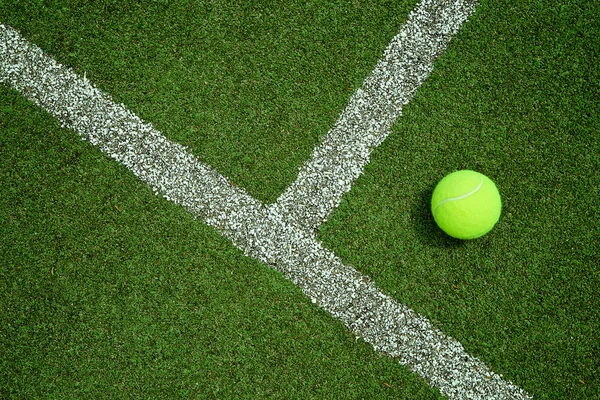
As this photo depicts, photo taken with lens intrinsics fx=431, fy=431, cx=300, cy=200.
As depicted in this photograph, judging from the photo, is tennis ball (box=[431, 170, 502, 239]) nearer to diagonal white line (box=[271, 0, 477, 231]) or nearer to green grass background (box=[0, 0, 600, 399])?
green grass background (box=[0, 0, 600, 399])

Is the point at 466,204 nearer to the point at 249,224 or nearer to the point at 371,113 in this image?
the point at 371,113

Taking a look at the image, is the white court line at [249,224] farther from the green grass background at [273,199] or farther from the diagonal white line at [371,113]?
the diagonal white line at [371,113]

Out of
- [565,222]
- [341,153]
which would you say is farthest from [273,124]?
[565,222]

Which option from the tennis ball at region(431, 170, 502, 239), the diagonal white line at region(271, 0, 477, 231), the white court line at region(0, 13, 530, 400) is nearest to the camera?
the tennis ball at region(431, 170, 502, 239)

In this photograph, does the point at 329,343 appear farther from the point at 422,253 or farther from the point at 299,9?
the point at 299,9

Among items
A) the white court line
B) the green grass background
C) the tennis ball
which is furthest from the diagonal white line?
the tennis ball

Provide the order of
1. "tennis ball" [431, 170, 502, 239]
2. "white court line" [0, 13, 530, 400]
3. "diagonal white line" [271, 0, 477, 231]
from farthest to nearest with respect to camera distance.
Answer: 1. "diagonal white line" [271, 0, 477, 231]
2. "white court line" [0, 13, 530, 400]
3. "tennis ball" [431, 170, 502, 239]
